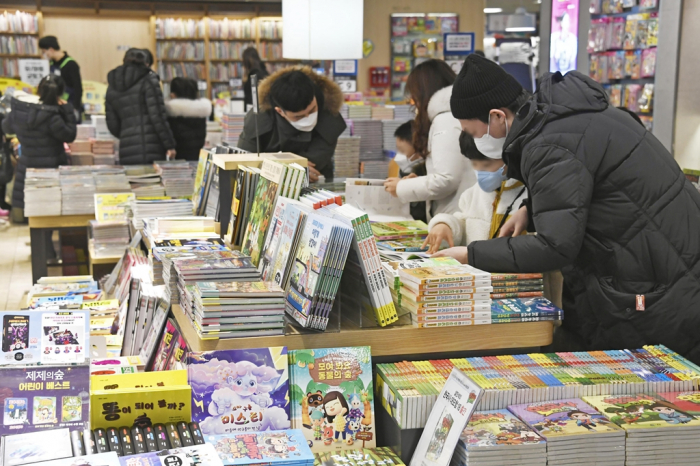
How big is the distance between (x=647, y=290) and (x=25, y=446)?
1.71 metres

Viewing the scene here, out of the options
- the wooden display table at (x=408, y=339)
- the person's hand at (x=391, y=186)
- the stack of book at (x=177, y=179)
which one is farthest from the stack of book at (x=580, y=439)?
the stack of book at (x=177, y=179)

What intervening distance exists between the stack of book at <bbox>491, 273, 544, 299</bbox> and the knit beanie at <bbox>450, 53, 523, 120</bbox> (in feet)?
1.69

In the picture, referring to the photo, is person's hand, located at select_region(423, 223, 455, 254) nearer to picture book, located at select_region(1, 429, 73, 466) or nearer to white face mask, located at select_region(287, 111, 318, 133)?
picture book, located at select_region(1, 429, 73, 466)

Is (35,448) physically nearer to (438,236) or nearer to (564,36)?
(438,236)

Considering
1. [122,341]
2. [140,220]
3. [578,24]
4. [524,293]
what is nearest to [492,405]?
[524,293]

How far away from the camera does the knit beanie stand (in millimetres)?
2336

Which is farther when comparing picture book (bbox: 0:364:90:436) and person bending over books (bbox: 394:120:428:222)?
person bending over books (bbox: 394:120:428:222)

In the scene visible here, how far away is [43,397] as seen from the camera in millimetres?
2137

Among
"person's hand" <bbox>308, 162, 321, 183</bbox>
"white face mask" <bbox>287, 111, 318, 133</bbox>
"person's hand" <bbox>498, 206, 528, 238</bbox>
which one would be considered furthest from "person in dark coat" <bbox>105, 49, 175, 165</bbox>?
"person's hand" <bbox>498, 206, 528, 238</bbox>

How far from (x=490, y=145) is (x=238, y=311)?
3.22 feet

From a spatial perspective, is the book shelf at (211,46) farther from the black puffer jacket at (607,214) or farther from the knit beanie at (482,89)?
the black puffer jacket at (607,214)

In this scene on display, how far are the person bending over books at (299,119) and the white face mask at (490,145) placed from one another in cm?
187

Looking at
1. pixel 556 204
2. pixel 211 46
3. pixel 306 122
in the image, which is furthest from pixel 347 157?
pixel 211 46

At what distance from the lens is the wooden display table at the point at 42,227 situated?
525 cm
